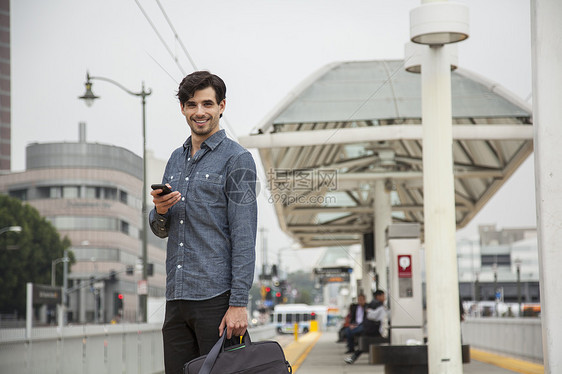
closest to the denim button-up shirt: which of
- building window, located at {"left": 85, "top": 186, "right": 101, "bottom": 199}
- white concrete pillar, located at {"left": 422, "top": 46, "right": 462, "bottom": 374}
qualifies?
white concrete pillar, located at {"left": 422, "top": 46, "right": 462, "bottom": 374}

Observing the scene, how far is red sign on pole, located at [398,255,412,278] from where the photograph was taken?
593 inches

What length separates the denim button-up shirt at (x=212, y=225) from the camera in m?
3.50

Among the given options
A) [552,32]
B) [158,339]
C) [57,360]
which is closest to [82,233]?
[158,339]

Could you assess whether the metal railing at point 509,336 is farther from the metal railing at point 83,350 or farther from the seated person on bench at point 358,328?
the metal railing at point 83,350

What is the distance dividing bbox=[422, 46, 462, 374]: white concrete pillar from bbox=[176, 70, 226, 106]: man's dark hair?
667cm

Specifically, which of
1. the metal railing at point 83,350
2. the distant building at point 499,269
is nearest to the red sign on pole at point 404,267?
the metal railing at point 83,350

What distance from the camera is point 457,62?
11023 mm

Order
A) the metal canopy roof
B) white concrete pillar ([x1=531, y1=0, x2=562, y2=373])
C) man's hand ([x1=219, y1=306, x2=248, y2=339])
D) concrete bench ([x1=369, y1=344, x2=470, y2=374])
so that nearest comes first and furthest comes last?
man's hand ([x1=219, y1=306, x2=248, y2=339]) < white concrete pillar ([x1=531, y1=0, x2=562, y2=373]) < concrete bench ([x1=369, y1=344, x2=470, y2=374]) < the metal canopy roof

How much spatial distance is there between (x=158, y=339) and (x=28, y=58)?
7692mm

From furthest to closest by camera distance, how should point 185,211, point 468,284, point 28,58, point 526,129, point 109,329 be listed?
point 468,284
point 526,129
point 109,329
point 28,58
point 185,211

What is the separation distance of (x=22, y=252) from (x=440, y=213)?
49.3 metres

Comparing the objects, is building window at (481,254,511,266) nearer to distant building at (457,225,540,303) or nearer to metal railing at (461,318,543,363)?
distant building at (457,225,540,303)

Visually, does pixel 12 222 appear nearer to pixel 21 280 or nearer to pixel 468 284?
pixel 21 280

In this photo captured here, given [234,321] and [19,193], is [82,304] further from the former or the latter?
[234,321]
